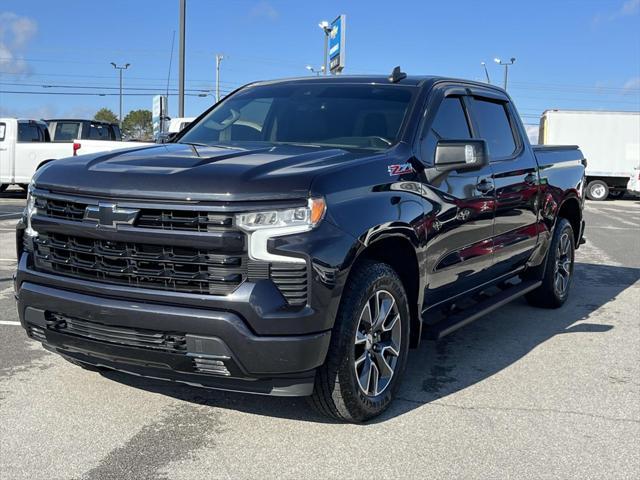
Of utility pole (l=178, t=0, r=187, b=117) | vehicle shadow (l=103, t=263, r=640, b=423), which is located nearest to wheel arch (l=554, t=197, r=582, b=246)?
vehicle shadow (l=103, t=263, r=640, b=423)

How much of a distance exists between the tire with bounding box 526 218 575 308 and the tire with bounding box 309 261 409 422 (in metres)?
2.91

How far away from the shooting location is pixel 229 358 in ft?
10.0

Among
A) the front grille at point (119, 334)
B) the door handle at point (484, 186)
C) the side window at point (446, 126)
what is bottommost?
the front grille at point (119, 334)

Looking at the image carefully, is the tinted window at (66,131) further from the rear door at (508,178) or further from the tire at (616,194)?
the tire at (616,194)

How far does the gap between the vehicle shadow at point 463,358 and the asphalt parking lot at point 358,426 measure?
0.05 ft

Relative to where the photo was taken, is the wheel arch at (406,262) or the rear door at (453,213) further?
the rear door at (453,213)

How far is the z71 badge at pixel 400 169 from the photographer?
3.74m

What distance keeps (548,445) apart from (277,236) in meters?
1.74

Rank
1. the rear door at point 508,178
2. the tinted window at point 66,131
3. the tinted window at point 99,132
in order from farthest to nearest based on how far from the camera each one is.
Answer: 1. the tinted window at point 99,132
2. the tinted window at point 66,131
3. the rear door at point 508,178

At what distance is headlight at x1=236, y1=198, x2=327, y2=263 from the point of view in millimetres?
3051

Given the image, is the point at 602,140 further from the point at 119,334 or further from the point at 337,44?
the point at 119,334

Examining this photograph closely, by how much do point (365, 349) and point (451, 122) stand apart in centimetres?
186

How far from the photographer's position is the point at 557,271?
647cm

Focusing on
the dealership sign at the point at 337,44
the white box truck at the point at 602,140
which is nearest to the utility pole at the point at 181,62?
the dealership sign at the point at 337,44
